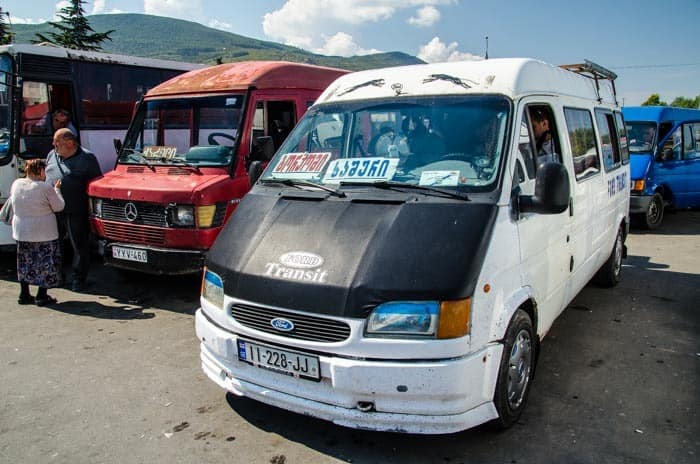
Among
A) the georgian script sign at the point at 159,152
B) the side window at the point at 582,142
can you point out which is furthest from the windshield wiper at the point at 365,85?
the georgian script sign at the point at 159,152

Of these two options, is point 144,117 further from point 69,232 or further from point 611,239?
point 611,239

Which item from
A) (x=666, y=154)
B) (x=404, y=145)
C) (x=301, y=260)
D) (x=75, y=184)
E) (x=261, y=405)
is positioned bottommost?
(x=261, y=405)

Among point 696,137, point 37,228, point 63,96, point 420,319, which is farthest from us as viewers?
point 696,137

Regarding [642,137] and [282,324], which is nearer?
[282,324]

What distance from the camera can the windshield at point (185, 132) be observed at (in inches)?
268

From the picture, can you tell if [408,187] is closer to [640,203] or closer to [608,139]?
[608,139]

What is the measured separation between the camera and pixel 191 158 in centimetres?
685

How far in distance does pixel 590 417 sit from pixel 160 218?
182 inches

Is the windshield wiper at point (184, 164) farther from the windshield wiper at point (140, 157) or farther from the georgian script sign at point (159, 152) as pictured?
the windshield wiper at point (140, 157)

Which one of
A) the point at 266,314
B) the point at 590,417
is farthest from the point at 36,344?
the point at 590,417

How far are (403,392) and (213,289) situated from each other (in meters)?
1.45

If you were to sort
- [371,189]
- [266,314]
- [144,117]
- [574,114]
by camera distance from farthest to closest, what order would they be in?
[144,117] → [574,114] → [371,189] → [266,314]

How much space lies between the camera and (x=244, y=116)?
22.3ft

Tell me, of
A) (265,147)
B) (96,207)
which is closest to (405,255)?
(265,147)
